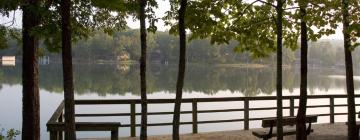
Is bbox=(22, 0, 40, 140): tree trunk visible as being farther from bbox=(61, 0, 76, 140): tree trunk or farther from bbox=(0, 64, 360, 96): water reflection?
bbox=(0, 64, 360, 96): water reflection

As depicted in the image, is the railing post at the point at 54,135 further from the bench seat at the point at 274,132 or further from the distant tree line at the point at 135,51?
the distant tree line at the point at 135,51

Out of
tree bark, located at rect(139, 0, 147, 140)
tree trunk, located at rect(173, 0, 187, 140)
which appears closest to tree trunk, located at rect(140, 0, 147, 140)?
tree bark, located at rect(139, 0, 147, 140)

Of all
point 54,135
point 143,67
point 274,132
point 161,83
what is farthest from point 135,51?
point 54,135

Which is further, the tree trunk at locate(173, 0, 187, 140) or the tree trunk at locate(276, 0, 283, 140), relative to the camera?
the tree trunk at locate(276, 0, 283, 140)

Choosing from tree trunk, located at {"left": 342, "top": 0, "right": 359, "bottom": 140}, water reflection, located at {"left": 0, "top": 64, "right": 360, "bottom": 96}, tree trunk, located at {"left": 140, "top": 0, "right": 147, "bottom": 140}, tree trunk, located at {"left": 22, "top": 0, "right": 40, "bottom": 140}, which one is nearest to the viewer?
tree trunk, located at {"left": 140, "top": 0, "right": 147, "bottom": 140}

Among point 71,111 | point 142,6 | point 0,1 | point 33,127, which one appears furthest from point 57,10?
point 33,127

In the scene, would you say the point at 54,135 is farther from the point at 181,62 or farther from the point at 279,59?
the point at 279,59

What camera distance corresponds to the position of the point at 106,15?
10703 mm

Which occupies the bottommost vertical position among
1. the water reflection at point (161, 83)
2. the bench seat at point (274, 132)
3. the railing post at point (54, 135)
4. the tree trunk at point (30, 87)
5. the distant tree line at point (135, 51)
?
the water reflection at point (161, 83)

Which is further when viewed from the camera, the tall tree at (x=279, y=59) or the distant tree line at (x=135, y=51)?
the distant tree line at (x=135, y=51)

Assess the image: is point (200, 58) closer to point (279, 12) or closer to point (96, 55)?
point (96, 55)

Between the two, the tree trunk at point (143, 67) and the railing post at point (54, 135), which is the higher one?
the tree trunk at point (143, 67)

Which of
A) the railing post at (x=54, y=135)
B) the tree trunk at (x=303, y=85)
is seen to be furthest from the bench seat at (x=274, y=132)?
the railing post at (x=54, y=135)

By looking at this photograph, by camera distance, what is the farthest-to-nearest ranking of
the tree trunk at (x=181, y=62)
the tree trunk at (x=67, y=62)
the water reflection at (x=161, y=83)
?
1. the water reflection at (x=161, y=83)
2. the tree trunk at (x=181, y=62)
3. the tree trunk at (x=67, y=62)
